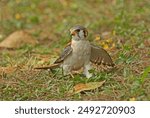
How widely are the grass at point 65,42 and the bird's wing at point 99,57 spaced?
0.46 feet

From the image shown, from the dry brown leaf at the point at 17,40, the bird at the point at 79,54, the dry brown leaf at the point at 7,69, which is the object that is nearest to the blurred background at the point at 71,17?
the dry brown leaf at the point at 17,40

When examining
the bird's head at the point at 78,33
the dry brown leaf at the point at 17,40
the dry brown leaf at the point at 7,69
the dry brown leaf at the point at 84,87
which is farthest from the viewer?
the dry brown leaf at the point at 17,40

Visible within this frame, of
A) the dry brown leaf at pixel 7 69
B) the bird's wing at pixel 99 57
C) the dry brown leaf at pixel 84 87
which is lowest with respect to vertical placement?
the dry brown leaf at pixel 84 87

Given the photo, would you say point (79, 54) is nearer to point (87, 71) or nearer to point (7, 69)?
point (87, 71)

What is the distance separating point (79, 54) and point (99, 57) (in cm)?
37

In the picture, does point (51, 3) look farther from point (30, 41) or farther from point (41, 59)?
point (41, 59)

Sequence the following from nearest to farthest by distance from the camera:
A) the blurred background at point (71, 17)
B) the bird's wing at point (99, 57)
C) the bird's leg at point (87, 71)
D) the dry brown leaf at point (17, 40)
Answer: the bird's leg at point (87, 71) → the bird's wing at point (99, 57) → the dry brown leaf at point (17, 40) → the blurred background at point (71, 17)

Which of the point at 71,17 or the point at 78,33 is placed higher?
the point at 71,17

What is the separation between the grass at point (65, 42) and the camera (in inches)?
228

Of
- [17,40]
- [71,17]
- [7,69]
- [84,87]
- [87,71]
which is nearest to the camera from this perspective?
[84,87]

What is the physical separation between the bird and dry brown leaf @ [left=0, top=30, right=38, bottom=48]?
225 cm

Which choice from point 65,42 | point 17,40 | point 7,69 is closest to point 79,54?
point 7,69

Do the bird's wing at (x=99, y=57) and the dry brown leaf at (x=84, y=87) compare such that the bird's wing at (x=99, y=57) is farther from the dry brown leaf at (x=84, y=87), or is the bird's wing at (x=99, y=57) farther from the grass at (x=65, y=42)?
the dry brown leaf at (x=84, y=87)

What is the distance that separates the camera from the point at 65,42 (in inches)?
327
